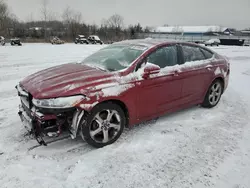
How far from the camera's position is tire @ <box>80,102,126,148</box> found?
10.0 feet

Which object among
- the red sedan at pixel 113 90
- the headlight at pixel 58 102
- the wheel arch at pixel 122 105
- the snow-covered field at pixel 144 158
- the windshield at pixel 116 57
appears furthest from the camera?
the windshield at pixel 116 57

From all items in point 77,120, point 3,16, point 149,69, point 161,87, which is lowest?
point 77,120

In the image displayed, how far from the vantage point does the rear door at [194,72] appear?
4.27 m

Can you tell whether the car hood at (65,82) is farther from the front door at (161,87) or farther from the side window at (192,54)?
the side window at (192,54)

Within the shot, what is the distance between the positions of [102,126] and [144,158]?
774mm

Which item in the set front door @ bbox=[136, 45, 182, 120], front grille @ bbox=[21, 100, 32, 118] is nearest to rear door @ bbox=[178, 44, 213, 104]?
front door @ bbox=[136, 45, 182, 120]

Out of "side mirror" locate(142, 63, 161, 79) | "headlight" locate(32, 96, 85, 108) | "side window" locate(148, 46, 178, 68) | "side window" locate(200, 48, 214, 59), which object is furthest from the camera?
"side window" locate(200, 48, 214, 59)

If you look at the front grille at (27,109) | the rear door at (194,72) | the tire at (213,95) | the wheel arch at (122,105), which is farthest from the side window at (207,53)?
the front grille at (27,109)

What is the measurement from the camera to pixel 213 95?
505 cm

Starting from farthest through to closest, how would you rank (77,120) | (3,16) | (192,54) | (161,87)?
(3,16) → (192,54) → (161,87) → (77,120)

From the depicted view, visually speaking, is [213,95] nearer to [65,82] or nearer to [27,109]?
[65,82]

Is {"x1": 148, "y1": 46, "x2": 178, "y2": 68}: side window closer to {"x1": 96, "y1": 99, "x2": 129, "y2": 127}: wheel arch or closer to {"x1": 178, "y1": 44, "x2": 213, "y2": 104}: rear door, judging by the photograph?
{"x1": 178, "y1": 44, "x2": 213, "y2": 104}: rear door

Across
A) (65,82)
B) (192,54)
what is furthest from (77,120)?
(192,54)

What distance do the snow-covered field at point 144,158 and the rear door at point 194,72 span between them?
528mm
